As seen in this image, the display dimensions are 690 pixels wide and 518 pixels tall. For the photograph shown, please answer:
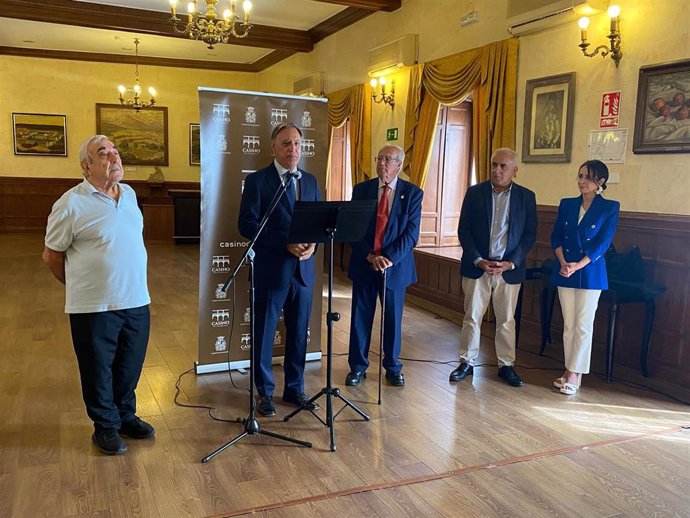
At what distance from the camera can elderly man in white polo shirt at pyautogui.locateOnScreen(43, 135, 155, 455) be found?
2.74 meters

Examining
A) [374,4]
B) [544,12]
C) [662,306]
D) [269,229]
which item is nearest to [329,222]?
[269,229]

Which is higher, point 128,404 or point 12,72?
point 12,72

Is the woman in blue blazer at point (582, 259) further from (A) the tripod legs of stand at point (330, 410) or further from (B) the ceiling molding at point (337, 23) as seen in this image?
(B) the ceiling molding at point (337, 23)

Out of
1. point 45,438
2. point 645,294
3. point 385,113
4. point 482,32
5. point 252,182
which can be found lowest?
point 45,438

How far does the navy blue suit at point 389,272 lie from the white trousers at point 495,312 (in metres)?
0.48

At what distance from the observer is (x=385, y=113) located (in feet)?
25.2

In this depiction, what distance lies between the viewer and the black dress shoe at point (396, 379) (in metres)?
4.07

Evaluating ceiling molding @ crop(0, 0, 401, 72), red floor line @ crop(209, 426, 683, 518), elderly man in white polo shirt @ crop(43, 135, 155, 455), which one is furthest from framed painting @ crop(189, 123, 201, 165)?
red floor line @ crop(209, 426, 683, 518)

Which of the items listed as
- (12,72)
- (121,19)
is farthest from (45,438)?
(12,72)

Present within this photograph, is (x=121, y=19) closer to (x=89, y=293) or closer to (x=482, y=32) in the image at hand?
(x=482, y=32)

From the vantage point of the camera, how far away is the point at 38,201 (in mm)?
12203

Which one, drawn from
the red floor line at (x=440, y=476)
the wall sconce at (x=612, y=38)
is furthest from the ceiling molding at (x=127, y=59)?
the red floor line at (x=440, y=476)

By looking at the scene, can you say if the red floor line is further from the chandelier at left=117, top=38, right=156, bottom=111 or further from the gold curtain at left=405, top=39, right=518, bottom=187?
the chandelier at left=117, top=38, right=156, bottom=111

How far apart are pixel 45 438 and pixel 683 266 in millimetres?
4098
